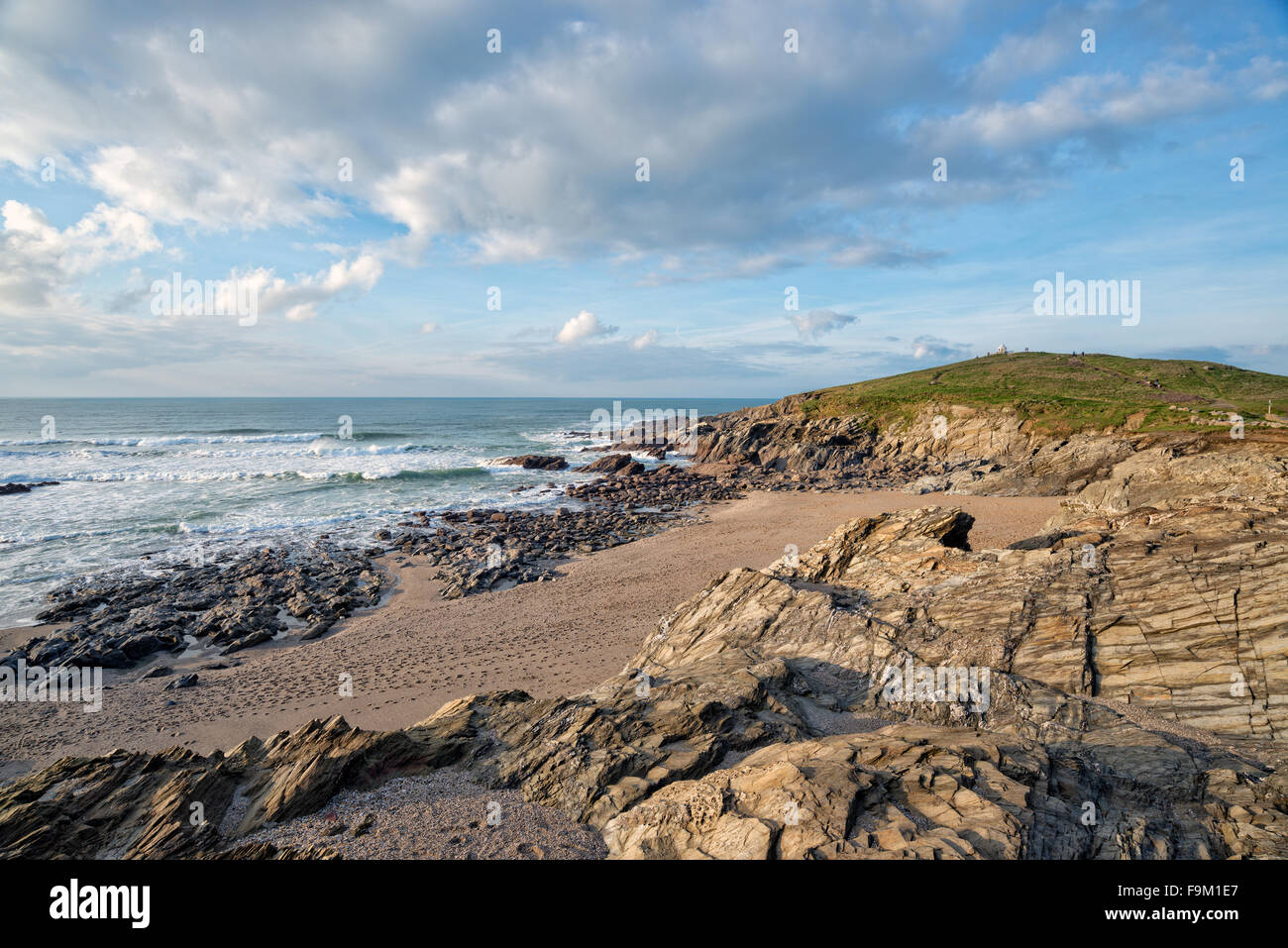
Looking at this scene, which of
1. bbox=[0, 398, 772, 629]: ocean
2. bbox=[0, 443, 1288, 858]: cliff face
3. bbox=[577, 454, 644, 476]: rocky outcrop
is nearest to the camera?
bbox=[0, 443, 1288, 858]: cliff face

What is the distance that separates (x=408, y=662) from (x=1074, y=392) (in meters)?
71.7

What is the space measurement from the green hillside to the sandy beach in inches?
1042

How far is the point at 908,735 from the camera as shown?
28.6 feet

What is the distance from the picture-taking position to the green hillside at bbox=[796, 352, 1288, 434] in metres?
47.0

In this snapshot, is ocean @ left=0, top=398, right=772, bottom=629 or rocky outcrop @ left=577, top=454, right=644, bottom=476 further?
rocky outcrop @ left=577, top=454, right=644, bottom=476

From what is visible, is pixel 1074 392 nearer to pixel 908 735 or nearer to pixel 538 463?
pixel 538 463

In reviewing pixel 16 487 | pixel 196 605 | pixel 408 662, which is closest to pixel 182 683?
pixel 408 662

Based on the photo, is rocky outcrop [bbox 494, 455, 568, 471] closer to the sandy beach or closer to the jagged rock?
the sandy beach

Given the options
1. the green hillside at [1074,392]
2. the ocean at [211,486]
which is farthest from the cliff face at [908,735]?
the green hillside at [1074,392]

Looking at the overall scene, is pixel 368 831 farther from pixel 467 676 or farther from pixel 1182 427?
pixel 1182 427

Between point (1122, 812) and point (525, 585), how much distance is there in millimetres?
22980

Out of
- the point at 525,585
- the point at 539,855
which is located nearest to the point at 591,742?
the point at 539,855

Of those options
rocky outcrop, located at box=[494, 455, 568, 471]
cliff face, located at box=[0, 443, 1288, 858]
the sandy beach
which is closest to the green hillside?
the sandy beach

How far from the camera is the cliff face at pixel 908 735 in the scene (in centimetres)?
669
